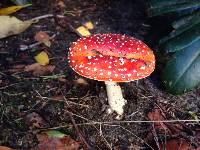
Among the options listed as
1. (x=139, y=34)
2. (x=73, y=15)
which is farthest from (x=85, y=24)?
(x=139, y=34)

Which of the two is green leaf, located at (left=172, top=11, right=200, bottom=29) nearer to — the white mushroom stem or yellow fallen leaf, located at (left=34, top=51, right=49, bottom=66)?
the white mushroom stem

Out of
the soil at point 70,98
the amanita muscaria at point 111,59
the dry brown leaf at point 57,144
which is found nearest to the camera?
the amanita muscaria at point 111,59

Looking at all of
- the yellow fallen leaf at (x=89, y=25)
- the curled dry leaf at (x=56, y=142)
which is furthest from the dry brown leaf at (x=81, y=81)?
the yellow fallen leaf at (x=89, y=25)

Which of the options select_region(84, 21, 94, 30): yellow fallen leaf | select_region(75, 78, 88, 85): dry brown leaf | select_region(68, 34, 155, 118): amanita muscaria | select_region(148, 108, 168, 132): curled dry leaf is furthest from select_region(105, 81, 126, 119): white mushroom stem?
select_region(84, 21, 94, 30): yellow fallen leaf

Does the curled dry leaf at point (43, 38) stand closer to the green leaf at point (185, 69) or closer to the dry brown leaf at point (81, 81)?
the dry brown leaf at point (81, 81)

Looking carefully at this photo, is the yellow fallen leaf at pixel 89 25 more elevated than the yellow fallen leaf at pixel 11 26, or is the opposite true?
the yellow fallen leaf at pixel 11 26

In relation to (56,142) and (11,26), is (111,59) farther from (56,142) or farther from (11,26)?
(11,26)

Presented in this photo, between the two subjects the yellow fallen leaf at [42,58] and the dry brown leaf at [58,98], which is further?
the yellow fallen leaf at [42,58]
